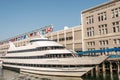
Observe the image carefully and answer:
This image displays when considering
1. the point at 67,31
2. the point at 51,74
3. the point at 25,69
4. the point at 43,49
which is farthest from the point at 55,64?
the point at 67,31

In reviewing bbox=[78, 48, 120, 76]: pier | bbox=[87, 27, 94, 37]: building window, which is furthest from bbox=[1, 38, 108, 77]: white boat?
bbox=[87, 27, 94, 37]: building window

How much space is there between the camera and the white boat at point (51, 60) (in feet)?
116

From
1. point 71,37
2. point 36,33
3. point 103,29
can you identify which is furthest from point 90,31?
point 36,33

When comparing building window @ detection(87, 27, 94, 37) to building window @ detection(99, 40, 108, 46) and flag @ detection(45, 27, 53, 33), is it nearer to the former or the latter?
building window @ detection(99, 40, 108, 46)

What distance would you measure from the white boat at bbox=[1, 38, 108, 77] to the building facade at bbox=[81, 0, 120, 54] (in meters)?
14.1

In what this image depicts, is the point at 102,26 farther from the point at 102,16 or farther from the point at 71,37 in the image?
the point at 71,37

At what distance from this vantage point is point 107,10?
52469 millimetres

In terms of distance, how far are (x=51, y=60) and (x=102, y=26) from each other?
69.7ft

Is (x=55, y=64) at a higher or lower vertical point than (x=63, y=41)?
lower

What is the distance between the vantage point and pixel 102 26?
53.8m

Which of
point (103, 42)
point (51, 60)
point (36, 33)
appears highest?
point (36, 33)

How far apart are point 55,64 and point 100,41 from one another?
65.6 ft

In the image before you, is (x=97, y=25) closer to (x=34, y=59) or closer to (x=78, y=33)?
(x=78, y=33)

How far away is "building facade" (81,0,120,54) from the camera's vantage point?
4991 centimetres
